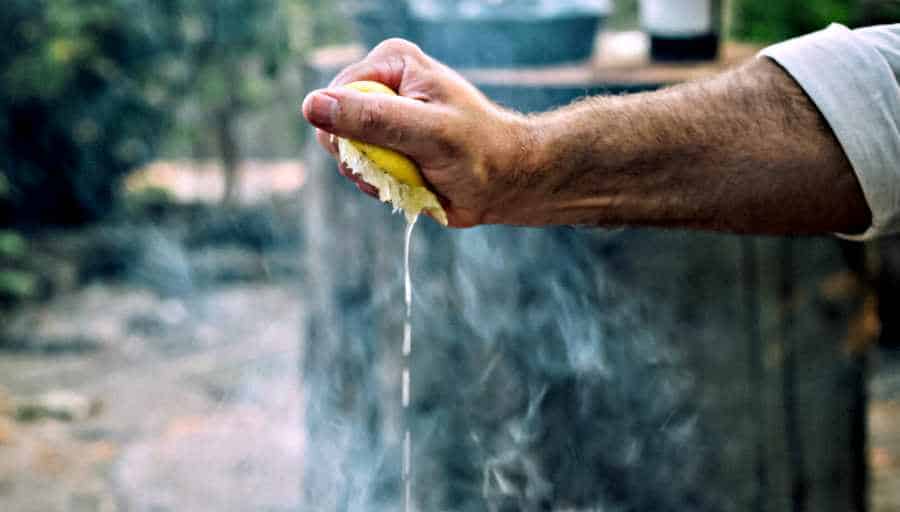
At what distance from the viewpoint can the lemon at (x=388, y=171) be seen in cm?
176

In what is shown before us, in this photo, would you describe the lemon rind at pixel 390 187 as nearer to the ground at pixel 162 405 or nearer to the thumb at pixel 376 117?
the thumb at pixel 376 117

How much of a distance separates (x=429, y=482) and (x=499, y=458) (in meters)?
0.30

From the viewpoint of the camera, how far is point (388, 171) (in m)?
1.81

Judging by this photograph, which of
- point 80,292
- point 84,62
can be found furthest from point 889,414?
point 84,62

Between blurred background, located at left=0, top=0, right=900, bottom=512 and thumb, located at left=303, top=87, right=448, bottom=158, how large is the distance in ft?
4.81

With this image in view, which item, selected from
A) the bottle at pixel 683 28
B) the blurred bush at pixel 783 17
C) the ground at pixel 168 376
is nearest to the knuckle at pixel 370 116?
the bottle at pixel 683 28

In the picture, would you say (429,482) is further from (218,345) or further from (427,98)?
(218,345)

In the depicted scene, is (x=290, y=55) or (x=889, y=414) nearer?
(x=889, y=414)

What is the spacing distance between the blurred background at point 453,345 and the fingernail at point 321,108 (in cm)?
158

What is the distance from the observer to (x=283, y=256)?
7.95 meters

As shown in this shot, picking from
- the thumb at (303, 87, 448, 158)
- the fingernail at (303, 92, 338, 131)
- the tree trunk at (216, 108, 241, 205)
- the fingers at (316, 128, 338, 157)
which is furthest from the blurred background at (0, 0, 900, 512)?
the fingernail at (303, 92, 338, 131)

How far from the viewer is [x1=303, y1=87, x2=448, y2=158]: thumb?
5.44 ft

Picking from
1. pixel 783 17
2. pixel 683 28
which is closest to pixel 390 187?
pixel 683 28

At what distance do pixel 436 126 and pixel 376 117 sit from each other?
124mm
